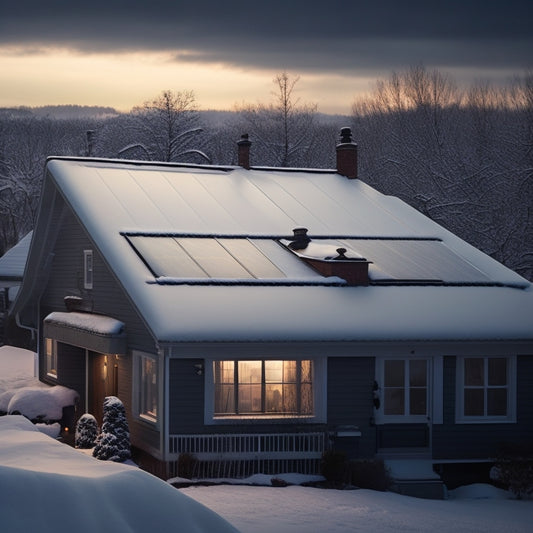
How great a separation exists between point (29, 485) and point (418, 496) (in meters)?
12.3

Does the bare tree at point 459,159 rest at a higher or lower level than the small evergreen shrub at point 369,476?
higher

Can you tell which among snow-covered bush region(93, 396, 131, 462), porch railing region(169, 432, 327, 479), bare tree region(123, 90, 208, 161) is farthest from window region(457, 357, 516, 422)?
bare tree region(123, 90, 208, 161)

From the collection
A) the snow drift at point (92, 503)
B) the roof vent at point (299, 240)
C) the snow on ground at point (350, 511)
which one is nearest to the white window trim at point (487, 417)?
the snow on ground at point (350, 511)

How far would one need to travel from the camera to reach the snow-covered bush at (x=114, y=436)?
18.0 metres

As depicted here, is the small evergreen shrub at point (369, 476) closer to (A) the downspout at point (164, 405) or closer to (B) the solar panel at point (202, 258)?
(A) the downspout at point (164, 405)

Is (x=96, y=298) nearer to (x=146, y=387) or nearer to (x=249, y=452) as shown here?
(x=146, y=387)

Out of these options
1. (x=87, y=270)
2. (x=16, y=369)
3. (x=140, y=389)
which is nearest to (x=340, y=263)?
(x=140, y=389)

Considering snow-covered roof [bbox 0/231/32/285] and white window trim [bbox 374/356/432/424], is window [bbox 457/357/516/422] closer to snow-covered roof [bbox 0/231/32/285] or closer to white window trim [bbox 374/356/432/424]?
white window trim [bbox 374/356/432/424]

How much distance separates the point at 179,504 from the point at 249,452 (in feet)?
34.8

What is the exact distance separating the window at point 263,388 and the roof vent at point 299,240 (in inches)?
148

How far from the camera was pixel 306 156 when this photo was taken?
58.2m

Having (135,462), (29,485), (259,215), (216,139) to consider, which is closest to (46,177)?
(259,215)

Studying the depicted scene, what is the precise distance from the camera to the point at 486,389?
18875mm

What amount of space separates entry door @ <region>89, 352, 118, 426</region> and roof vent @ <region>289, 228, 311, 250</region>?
5.07 m
